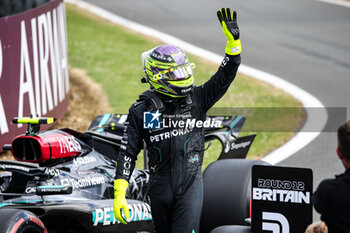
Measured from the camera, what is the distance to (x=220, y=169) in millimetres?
6172

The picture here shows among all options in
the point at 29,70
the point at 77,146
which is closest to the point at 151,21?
the point at 29,70

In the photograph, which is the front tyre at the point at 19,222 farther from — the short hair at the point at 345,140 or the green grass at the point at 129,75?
the green grass at the point at 129,75

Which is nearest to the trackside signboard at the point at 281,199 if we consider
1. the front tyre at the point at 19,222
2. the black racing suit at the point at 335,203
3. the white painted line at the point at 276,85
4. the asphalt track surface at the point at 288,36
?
the black racing suit at the point at 335,203

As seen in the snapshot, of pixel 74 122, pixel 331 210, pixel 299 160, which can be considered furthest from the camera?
pixel 74 122

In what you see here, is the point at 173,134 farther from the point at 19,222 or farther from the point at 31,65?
the point at 31,65

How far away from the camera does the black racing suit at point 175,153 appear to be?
16.3ft

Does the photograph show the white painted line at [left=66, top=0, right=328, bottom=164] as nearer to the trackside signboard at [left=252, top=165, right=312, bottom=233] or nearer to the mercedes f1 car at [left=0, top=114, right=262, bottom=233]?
the mercedes f1 car at [left=0, top=114, right=262, bottom=233]

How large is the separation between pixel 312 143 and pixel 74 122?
4.08 m

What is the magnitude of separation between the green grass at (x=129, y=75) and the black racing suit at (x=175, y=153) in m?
4.36

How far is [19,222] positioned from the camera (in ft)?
16.5

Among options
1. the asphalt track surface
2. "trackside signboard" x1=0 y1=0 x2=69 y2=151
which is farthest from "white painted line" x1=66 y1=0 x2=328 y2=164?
"trackside signboard" x1=0 y1=0 x2=69 y2=151

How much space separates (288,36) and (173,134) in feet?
46.0

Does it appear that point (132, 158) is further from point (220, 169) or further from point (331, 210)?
point (331, 210)

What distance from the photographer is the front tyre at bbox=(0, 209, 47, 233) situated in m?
4.97
